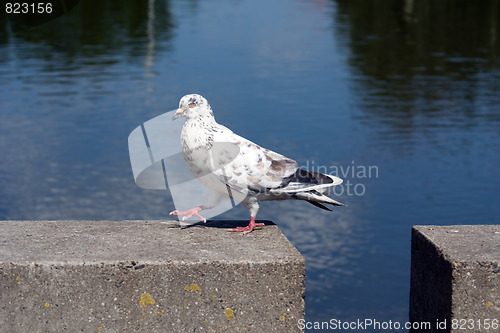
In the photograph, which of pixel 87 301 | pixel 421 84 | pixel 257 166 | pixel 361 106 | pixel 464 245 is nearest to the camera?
pixel 87 301

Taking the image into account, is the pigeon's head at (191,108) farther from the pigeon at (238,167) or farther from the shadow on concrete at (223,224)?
the shadow on concrete at (223,224)

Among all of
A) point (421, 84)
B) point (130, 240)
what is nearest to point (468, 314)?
point (130, 240)

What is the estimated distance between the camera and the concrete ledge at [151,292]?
4.75 meters

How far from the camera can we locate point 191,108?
5.56 meters

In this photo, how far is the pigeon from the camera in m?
5.50

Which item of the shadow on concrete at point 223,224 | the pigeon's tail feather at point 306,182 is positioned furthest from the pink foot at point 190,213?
the pigeon's tail feather at point 306,182

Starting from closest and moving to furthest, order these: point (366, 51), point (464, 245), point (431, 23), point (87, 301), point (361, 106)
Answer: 1. point (87, 301)
2. point (464, 245)
3. point (361, 106)
4. point (366, 51)
5. point (431, 23)

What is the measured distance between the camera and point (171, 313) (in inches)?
189

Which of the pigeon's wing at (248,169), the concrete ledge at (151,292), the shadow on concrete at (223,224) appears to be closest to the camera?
the concrete ledge at (151,292)

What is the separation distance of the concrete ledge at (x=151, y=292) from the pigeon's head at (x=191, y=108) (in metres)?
1.15

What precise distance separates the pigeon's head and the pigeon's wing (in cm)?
20

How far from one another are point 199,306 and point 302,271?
0.70m

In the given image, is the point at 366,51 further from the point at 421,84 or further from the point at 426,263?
the point at 426,263

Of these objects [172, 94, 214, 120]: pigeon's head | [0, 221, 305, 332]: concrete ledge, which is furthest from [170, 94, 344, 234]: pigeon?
[0, 221, 305, 332]: concrete ledge
